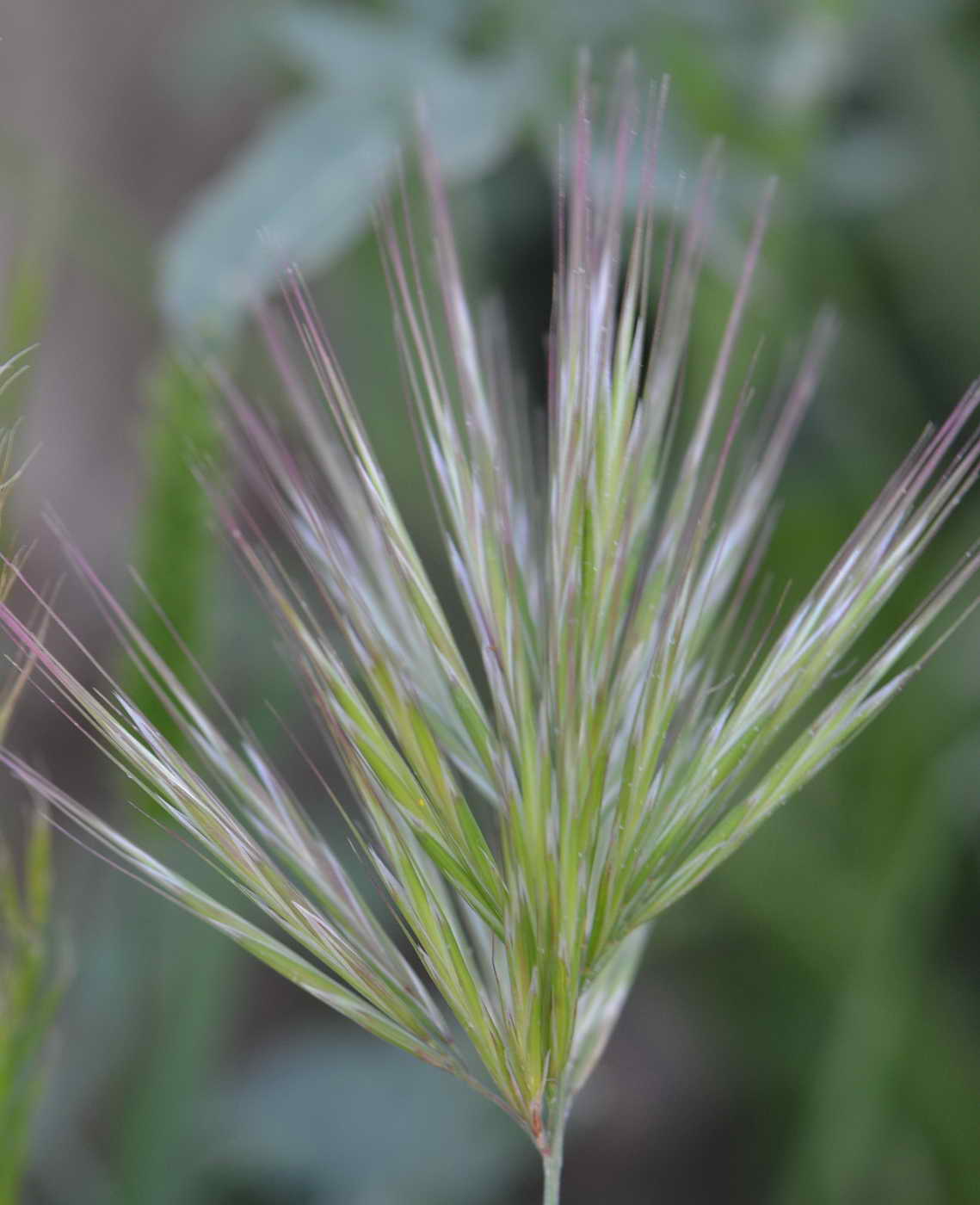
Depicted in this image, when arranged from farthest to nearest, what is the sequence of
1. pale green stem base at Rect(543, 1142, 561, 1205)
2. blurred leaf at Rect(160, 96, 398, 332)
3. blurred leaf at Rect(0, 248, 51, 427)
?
blurred leaf at Rect(160, 96, 398, 332)
blurred leaf at Rect(0, 248, 51, 427)
pale green stem base at Rect(543, 1142, 561, 1205)

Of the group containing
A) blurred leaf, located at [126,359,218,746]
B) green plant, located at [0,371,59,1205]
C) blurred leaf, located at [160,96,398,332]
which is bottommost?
green plant, located at [0,371,59,1205]

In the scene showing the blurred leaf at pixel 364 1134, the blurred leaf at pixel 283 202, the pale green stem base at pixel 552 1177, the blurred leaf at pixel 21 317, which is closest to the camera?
the pale green stem base at pixel 552 1177

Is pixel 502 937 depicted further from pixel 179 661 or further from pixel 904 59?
pixel 904 59

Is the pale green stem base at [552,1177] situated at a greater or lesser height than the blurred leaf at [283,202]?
lesser

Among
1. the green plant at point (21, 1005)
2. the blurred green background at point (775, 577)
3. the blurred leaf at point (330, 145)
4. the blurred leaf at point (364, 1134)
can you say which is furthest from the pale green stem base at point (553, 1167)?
the blurred leaf at point (364, 1134)

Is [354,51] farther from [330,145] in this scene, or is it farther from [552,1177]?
[552,1177]

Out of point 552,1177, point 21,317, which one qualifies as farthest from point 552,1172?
point 21,317

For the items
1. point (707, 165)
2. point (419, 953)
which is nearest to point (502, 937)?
point (419, 953)

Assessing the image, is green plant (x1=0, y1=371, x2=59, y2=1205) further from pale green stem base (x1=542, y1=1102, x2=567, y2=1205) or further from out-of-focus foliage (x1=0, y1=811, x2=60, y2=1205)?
pale green stem base (x1=542, y1=1102, x2=567, y2=1205)

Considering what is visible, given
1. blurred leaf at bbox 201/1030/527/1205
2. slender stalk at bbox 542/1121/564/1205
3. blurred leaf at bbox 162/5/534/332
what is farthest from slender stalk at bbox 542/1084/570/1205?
blurred leaf at bbox 201/1030/527/1205

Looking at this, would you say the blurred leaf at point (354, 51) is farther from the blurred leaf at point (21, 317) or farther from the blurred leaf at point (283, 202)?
the blurred leaf at point (21, 317)
